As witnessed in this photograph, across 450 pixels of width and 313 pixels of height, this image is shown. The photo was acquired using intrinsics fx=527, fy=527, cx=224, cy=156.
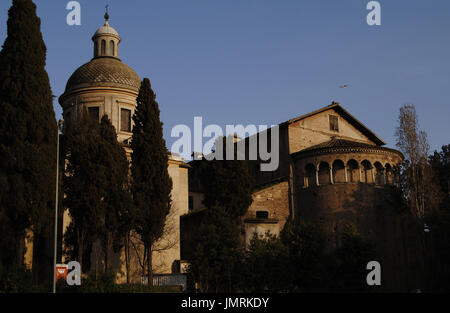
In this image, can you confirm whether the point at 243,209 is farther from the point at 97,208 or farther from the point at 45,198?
the point at 45,198

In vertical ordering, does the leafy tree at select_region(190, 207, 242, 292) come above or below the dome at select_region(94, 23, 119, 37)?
below

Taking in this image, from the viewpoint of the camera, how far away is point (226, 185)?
30469 mm

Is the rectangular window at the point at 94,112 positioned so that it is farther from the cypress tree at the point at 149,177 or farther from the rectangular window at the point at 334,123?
the rectangular window at the point at 334,123

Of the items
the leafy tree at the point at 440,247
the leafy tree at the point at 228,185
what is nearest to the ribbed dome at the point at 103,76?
the leafy tree at the point at 228,185

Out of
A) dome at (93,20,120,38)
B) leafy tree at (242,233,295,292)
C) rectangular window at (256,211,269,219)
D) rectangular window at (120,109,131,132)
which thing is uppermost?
dome at (93,20,120,38)

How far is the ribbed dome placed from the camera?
36062 millimetres

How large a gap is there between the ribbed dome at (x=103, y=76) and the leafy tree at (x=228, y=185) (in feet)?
31.7

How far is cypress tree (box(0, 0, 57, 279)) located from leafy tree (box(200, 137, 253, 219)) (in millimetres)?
10091

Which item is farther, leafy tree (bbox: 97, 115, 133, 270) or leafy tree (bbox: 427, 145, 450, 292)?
leafy tree (bbox: 427, 145, 450, 292)

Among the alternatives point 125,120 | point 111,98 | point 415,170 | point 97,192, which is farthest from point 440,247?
point 111,98

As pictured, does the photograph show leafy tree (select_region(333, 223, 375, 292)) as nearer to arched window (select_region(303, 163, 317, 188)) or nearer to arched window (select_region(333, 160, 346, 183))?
arched window (select_region(333, 160, 346, 183))

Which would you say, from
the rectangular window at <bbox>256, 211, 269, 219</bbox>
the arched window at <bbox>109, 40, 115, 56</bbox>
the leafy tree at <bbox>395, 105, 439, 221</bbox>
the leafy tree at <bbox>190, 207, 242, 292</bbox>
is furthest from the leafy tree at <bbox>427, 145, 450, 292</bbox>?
Answer: the arched window at <bbox>109, 40, 115, 56</bbox>

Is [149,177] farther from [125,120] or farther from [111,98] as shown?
[111,98]

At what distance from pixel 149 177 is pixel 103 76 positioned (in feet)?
41.5
